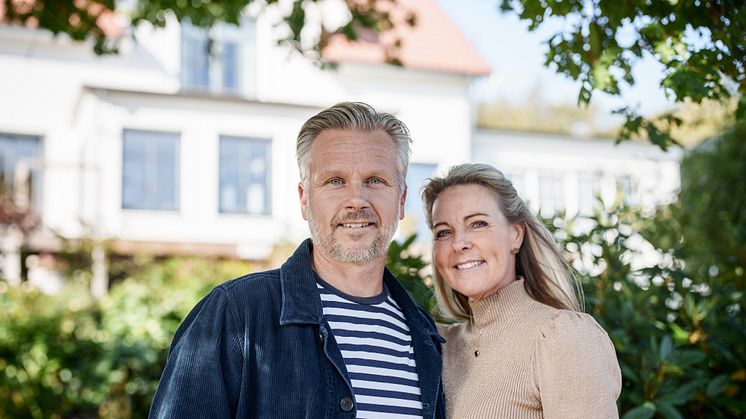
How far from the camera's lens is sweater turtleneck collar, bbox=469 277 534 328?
2965mm

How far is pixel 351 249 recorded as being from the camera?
9.12ft

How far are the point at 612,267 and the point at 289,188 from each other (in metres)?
15.3

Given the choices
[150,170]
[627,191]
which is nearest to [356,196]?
[627,191]

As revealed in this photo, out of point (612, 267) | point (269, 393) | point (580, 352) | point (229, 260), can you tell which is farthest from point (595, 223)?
point (229, 260)

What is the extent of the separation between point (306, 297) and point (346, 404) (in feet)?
1.16

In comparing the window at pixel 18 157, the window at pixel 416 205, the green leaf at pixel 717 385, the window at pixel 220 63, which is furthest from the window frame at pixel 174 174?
the green leaf at pixel 717 385

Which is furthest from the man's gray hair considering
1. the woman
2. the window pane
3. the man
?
the window pane

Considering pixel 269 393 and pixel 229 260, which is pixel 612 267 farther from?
pixel 229 260

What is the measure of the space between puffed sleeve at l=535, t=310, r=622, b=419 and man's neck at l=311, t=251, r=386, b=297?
586 millimetres

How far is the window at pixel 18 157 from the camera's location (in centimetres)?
1834

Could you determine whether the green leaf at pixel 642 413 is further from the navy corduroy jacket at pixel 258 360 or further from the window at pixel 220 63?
the window at pixel 220 63

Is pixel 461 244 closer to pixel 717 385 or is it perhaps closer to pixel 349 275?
pixel 349 275

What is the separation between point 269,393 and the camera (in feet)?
7.92

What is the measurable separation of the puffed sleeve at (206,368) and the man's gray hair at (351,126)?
63 cm
